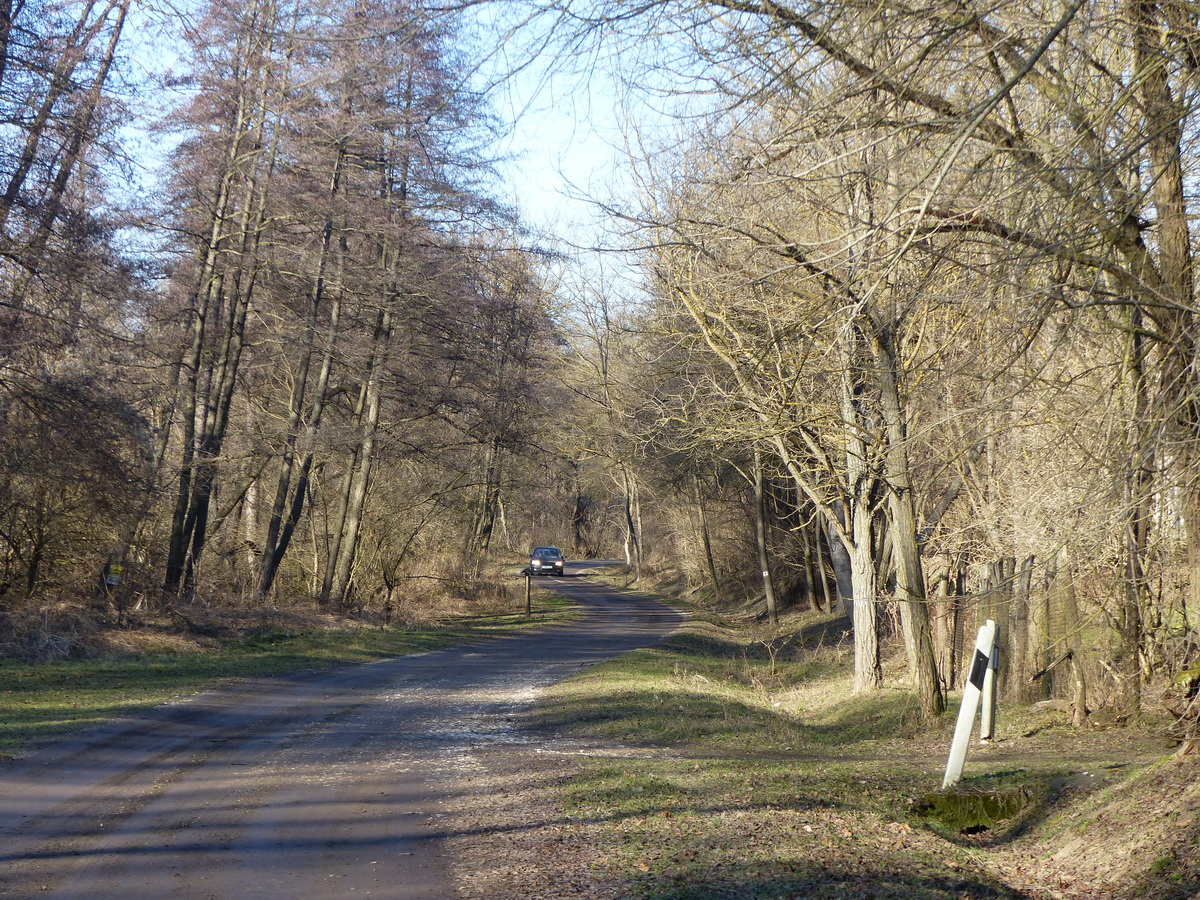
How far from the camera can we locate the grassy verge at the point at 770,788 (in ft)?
18.5

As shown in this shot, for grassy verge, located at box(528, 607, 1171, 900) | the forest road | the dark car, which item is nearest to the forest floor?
grassy verge, located at box(528, 607, 1171, 900)

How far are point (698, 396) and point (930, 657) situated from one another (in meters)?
5.74

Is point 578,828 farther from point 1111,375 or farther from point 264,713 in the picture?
point 264,713

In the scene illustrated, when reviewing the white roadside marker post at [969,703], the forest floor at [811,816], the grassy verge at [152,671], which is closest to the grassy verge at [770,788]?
the forest floor at [811,816]

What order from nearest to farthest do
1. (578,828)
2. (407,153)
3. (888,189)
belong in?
1. (578,828)
2. (888,189)
3. (407,153)

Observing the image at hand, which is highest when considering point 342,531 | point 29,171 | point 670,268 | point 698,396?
point 29,171

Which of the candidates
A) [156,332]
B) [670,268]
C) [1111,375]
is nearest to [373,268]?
[156,332]

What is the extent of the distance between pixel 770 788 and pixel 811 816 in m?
0.87

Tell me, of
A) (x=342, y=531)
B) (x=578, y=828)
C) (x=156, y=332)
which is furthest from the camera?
(x=342, y=531)

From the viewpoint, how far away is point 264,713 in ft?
39.4

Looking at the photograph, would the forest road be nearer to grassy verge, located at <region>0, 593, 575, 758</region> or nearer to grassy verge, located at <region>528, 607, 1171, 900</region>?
grassy verge, located at <region>0, 593, 575, 758</region>

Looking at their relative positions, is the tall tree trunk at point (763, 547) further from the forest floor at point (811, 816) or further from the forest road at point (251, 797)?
the forest floor at point (811, 816)

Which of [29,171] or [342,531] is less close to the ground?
[29,171]

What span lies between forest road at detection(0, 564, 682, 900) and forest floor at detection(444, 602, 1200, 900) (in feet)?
1.43
